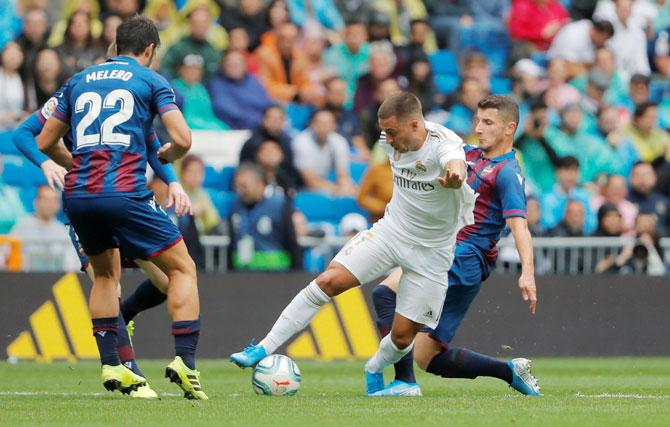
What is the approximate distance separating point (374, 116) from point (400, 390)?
864cm

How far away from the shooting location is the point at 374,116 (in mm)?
18094

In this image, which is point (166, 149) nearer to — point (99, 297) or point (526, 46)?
point (99, 297)

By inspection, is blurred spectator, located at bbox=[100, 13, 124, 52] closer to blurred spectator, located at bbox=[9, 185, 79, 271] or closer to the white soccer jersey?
blurred spectator, located at bbox=[9, 185, 79, 271]

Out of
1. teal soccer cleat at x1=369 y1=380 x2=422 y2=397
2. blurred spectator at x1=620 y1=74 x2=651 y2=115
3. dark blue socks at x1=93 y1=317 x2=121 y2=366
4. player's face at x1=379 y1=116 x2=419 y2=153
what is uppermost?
player's face at x1=379 y1=116 x2=419 y2=153

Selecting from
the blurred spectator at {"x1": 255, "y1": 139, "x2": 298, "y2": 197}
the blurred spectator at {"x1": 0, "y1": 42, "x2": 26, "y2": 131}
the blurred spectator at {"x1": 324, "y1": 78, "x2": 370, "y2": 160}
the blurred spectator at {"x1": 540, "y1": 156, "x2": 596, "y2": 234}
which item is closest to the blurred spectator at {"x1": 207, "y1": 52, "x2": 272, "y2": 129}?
the blurred spectator at {"x1": 324, "y1": 78, "x2": 370, "y2": 160}

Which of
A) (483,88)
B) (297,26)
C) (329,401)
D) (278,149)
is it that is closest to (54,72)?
(278,149)

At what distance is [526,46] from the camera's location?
21.7 m

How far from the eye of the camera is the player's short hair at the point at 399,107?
906 cm

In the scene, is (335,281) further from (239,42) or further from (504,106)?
(239,42)

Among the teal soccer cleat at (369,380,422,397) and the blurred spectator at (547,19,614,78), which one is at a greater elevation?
the blurred spectator at (547,19,614,78)

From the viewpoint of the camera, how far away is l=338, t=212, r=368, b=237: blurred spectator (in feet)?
53.7

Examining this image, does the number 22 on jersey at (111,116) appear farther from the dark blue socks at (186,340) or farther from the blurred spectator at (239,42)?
the blurred spectator at (239,42)

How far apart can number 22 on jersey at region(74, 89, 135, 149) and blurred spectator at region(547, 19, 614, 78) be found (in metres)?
13.1

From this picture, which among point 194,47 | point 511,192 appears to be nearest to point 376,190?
point 194,47
